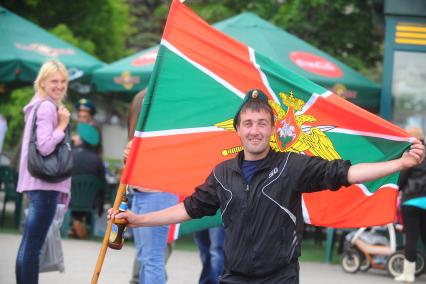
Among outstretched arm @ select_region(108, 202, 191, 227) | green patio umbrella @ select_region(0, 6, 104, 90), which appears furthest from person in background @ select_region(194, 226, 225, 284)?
green patio umbrella @ select_region(0, 6, 104, 90)

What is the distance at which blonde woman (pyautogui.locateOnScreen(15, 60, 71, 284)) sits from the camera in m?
7.42

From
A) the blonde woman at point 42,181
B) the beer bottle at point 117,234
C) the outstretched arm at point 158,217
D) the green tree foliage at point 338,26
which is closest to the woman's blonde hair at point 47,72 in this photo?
the blonde woman at point 42,181

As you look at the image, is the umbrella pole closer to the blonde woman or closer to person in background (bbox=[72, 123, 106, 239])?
the blonde woman

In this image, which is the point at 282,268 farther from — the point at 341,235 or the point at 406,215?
the point at 341,235

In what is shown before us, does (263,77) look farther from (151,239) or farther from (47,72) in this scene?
(47,72)

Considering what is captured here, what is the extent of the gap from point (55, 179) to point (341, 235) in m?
7.77

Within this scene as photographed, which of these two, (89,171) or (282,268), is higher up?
(89,171)

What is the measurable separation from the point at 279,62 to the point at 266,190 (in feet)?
32.6

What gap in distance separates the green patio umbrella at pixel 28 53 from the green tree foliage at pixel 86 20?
7.84 metres

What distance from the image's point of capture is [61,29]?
24.6 meters

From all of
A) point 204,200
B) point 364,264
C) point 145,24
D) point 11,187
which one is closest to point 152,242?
point 204,200

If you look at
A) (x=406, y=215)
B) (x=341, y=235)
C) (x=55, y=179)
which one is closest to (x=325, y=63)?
(x=341, y=235)

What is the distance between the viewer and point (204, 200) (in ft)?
17.6

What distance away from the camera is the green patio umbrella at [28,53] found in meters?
15.3
